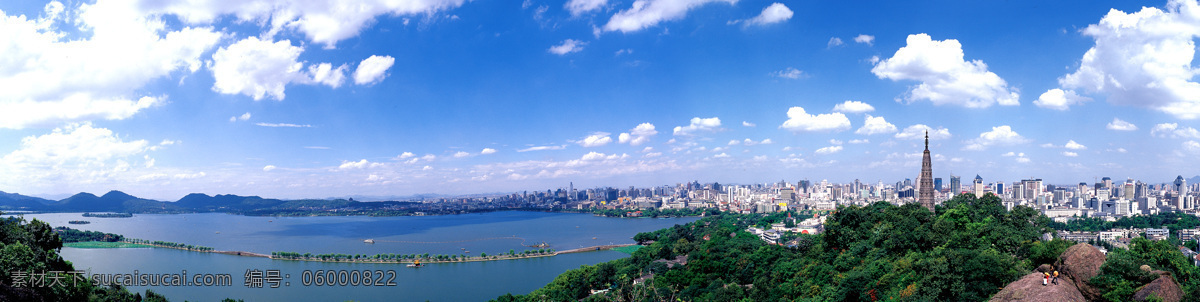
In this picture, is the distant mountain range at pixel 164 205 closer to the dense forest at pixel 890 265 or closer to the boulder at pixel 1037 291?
the dense forest at pixel 890 265

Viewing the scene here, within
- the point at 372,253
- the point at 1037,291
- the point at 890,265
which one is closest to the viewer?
the point at 1037,291

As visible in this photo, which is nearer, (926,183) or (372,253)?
(926,183)

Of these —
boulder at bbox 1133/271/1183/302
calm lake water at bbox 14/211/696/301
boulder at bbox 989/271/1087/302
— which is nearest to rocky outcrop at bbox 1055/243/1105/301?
boulder at bbox 989/271/1087/302

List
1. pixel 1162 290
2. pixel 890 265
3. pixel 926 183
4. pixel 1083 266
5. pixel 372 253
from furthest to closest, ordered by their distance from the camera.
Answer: pixel 372 253
pixel 926 183
pixel 890 265
pixel 1083 266
pixel 1162 290

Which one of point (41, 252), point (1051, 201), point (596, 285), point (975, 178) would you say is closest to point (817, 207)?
point (975, 178)

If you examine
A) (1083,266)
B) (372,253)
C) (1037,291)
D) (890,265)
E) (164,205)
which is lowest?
(164,205)

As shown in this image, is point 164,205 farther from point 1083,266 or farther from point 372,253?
point 1083,266

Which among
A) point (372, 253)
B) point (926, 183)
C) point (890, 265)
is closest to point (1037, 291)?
point (890, 265)

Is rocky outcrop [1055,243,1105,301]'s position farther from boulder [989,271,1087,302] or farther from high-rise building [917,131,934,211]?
high-rise building [917,131,934,211]
